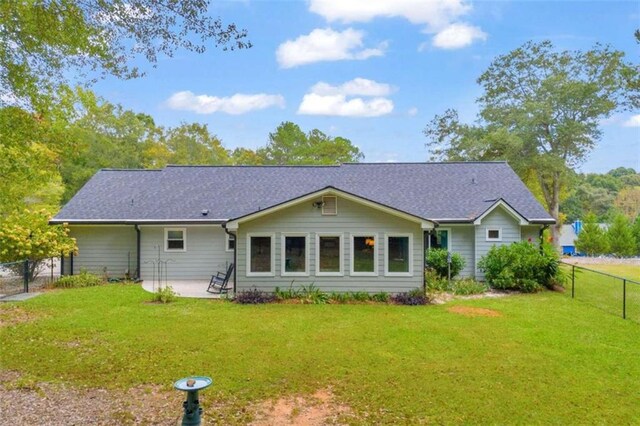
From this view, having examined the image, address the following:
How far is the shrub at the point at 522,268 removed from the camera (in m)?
13.5

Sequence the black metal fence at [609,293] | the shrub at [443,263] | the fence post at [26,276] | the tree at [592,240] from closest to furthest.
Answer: the black metal fence at [609,293]
the fence post at [26,276]
the shrub at [443,263]
the tree at [592,240]

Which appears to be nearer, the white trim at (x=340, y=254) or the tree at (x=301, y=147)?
the white trim at (x=340, y=254)

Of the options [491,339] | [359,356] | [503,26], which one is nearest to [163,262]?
[359,356]

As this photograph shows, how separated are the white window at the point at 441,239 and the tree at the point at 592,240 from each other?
20733 mm

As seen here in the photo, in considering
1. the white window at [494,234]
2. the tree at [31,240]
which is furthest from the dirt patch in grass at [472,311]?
the tree at [31,240]

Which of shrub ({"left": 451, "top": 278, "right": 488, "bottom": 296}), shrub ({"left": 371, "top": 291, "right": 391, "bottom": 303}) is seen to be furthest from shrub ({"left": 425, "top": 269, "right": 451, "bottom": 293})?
shrub ({"left": 371, "top": 291, "right": 391, "bottom": 303})

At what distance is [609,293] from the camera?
1346cm

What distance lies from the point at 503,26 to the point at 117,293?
16.6 m

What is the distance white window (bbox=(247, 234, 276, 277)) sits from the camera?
12422mm

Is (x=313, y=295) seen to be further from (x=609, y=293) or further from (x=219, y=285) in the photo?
(x=609, y=293)

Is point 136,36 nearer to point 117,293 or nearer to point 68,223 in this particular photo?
point 117,293

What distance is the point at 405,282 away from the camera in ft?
40.8

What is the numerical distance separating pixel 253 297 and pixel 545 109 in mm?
23474

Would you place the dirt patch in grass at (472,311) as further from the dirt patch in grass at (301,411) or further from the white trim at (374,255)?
the dirt patch in grass at (301,411)
